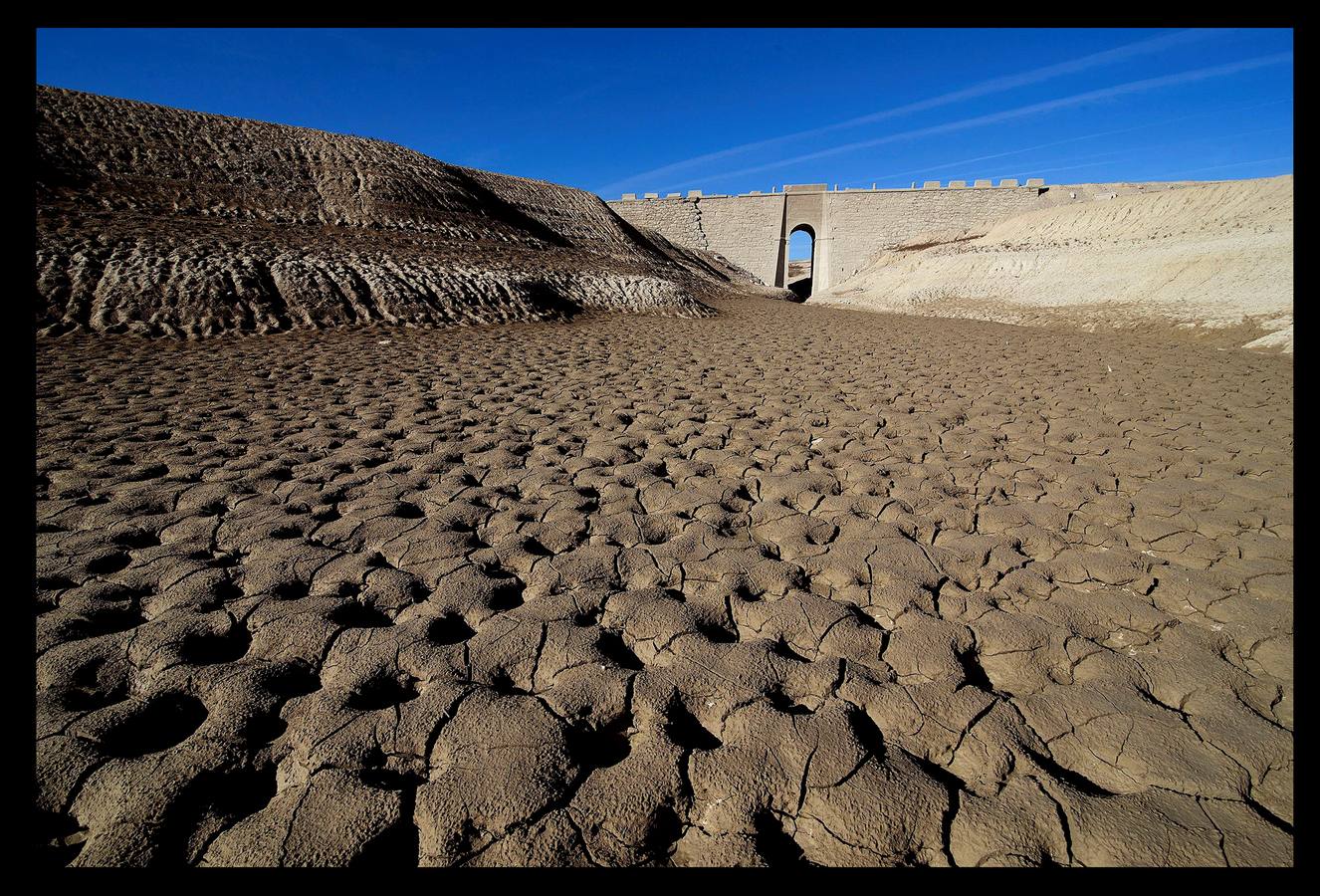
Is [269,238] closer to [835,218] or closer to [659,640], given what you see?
[659,640]

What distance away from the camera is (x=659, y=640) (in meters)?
1.84

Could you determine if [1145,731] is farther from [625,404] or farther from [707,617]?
[625,404]

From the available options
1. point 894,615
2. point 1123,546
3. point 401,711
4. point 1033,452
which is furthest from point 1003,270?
point 401,711

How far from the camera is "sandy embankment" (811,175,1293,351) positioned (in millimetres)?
9172

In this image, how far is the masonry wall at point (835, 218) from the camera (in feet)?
89.8

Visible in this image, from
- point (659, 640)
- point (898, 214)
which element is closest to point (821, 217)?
point (898, 214)

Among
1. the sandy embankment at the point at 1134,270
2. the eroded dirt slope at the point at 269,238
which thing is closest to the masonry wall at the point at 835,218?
the sandy embankment at the point at 1134,270

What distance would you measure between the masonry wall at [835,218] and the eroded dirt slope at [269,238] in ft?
52.1

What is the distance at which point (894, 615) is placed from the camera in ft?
6.57

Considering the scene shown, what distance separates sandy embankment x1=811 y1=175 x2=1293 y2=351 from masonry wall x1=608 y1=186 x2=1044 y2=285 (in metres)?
9.97

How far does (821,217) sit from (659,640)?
1285 inches

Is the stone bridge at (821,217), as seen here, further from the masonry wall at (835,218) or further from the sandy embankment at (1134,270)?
the sandy embankment at (1134,270)

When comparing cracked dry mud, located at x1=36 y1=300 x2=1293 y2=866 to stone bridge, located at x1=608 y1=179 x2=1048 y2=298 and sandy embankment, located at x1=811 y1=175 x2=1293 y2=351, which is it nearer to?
sandy embankment, located at x1=811 y1=175 x2=1293 y2=351
